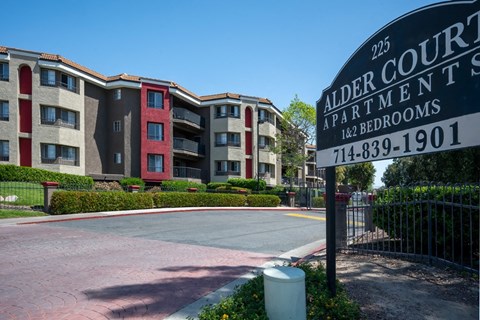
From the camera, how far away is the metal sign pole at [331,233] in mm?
4508

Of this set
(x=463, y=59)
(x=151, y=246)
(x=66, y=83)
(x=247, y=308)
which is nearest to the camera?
(x=463, y=59)

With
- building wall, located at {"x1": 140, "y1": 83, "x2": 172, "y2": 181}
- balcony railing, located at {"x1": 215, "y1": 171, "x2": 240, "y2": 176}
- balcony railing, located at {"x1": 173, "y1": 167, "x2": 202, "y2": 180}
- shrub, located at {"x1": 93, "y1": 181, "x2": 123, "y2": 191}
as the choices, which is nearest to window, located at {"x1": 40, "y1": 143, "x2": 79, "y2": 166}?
shrub, located at {"x1": 93, "y1": 181, "x2": 123, "y2": 191}

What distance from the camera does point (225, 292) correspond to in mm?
5172

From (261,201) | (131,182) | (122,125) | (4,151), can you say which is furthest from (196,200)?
(4,151)

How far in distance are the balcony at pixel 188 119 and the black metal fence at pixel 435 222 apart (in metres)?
29.3

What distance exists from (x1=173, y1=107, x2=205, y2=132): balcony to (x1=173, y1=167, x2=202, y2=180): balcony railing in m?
4.92

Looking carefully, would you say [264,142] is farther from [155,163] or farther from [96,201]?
[96,201]

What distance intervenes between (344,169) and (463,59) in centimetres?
7355

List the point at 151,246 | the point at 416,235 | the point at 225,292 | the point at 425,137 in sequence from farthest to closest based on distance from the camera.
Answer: the point at 151,246
the point at 416,235
the point at 225,292
the point at 425,137

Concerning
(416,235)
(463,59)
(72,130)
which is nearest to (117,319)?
(463,59)

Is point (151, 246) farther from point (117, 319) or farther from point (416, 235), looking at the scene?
point (416, 235)

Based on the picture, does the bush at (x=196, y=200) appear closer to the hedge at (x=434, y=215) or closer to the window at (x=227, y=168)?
the window at (x=227, y=168)

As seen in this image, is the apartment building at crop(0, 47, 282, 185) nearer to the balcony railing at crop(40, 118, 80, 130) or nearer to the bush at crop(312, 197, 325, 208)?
the balcony railing at crop(40, 118, 80, 130)

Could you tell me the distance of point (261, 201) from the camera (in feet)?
91.6
